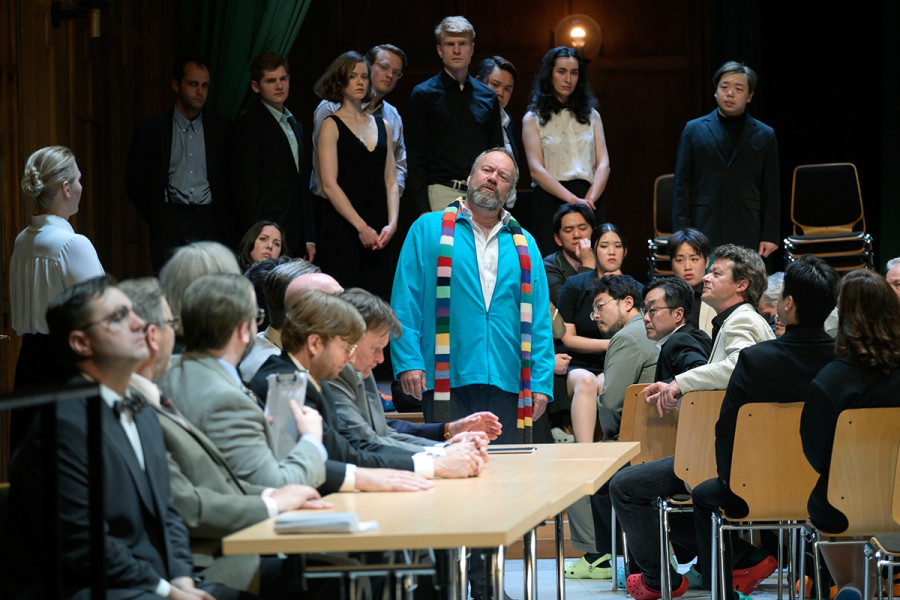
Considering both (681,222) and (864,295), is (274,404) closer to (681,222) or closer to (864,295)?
(864,295)

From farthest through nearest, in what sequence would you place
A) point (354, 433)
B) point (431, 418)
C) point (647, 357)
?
1. point (647, 357)
2. point (431, 418)
3. point (354, 433)

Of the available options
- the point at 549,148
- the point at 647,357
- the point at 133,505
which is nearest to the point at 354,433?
the point at 133,505

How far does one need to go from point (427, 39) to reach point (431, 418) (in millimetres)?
4872

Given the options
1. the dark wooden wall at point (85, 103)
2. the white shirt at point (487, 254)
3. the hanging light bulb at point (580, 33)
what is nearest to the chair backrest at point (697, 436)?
the white shirt at point (487, 254)

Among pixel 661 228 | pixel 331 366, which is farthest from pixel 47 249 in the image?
pixel 661 228

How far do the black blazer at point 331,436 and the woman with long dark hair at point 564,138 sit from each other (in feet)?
12.3

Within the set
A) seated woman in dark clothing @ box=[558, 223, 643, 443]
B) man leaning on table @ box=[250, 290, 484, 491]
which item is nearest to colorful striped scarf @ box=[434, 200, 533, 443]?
seated woman in dark clothing @ box=[558, 223, 643, 443]

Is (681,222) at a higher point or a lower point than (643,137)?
lower

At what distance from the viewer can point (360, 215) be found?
20.0 ft

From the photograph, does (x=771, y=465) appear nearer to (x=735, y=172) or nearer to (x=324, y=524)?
(x=324, y=524)

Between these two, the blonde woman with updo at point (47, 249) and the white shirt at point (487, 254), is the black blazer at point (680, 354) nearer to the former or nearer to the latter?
the white shirt at point (487, 254)

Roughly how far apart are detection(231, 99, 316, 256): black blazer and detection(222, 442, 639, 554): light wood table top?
110 inches

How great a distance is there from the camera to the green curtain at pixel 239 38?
6.85 m

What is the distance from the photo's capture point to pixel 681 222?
6770 mm
